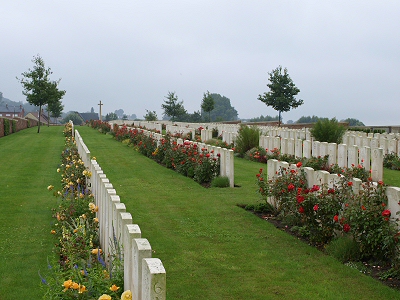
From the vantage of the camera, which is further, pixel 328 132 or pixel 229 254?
pixel 328 132

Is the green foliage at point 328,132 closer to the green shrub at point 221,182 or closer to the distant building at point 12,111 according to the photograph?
the green shrub at point 221,182

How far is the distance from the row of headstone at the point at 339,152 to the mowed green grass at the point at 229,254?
279 centimetres

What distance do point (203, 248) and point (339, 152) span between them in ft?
21.9

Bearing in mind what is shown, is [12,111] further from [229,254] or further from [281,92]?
[229,254]

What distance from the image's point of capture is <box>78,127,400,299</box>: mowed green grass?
4480 mm

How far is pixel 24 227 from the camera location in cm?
699

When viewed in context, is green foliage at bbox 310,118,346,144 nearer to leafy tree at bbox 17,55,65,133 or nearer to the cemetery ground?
the cemetery ground

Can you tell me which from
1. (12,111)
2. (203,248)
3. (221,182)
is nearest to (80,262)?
(203,248)

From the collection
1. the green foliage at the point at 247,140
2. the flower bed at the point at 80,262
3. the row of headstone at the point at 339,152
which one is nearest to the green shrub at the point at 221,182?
the row of headstone at the point at 339,152

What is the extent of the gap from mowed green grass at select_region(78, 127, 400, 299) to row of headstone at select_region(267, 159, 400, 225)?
2.43 ft

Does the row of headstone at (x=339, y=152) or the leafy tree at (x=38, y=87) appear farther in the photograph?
the leafy tree at (x=38, y=87)

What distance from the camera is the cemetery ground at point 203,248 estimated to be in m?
4.53

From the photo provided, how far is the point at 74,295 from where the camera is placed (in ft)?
11.6

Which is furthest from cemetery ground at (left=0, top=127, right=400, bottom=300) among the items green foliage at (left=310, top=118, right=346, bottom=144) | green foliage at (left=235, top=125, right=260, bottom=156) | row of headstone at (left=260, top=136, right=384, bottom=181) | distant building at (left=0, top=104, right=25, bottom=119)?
distant building at (left=0, top=104, right=25, bottom=119)
